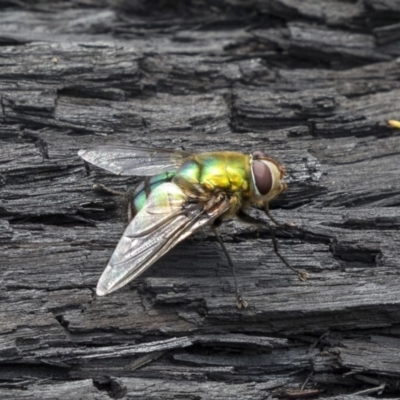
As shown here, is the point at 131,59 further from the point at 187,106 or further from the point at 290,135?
the point at 290,135

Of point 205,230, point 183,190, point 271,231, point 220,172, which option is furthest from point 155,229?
point 271,231

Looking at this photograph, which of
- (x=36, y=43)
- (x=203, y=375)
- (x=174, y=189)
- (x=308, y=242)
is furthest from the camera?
(x=36, y=43)

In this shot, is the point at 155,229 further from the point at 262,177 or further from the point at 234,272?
the point at 262,177

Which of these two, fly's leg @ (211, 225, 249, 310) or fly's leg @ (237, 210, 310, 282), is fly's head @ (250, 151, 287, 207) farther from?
fly's leg @ (211, 225, 249, 310)

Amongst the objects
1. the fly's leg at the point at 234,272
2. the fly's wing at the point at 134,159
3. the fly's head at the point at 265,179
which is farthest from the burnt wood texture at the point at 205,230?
the fly's head at the point at 265,179

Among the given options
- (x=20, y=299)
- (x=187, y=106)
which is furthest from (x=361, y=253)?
(x=20, y=299)

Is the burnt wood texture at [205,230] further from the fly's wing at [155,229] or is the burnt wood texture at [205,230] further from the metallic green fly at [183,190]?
the fly's wing at [155,229]

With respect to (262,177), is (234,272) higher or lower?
lower
